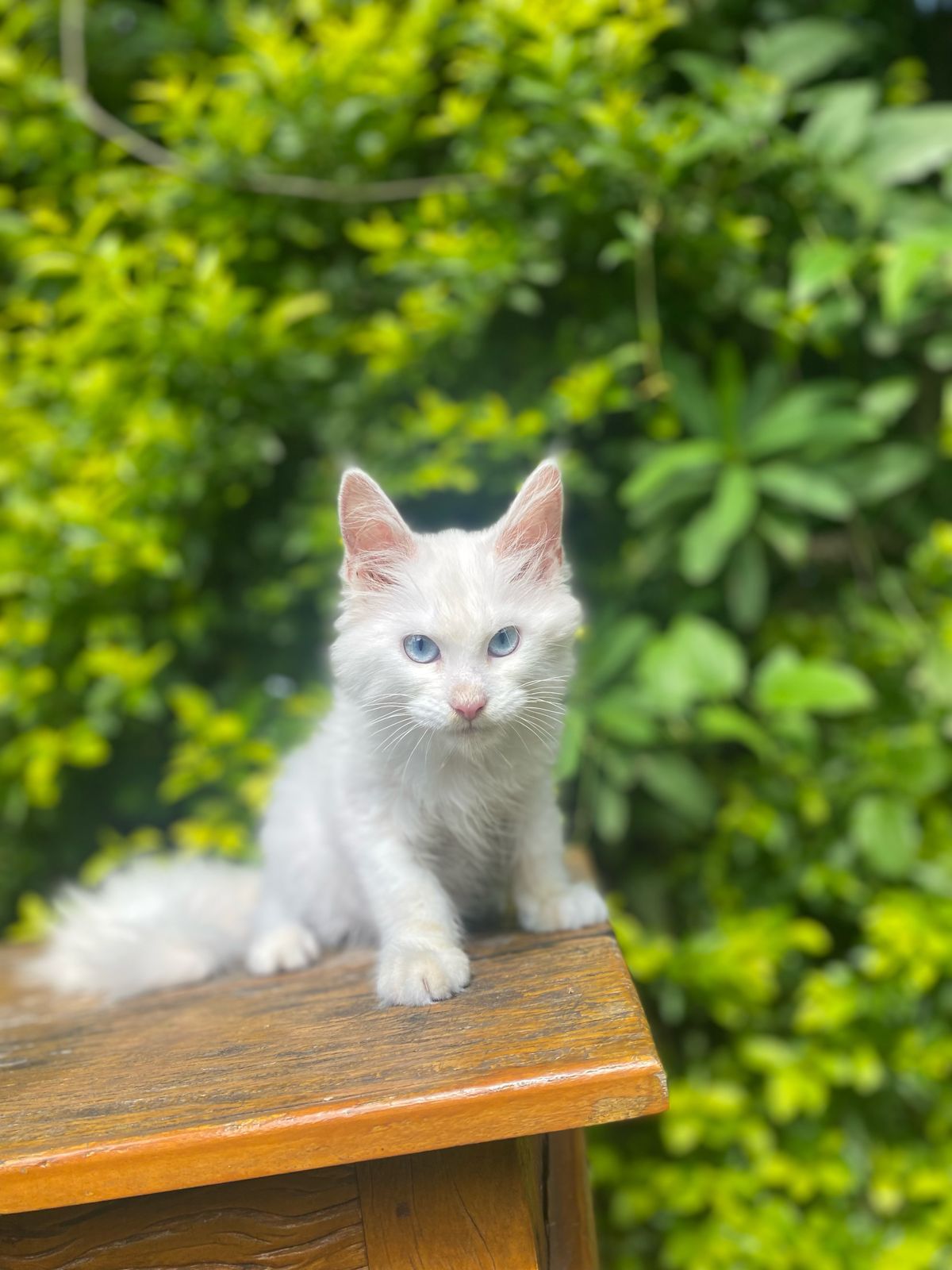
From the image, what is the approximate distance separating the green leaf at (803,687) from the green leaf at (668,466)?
389 millimetres

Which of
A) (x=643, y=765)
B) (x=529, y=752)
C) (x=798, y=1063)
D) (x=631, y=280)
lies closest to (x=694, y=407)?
(x=631, y=280)

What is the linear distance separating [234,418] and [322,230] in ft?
1.55

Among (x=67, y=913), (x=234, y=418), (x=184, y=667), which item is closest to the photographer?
(x=67, y=913)

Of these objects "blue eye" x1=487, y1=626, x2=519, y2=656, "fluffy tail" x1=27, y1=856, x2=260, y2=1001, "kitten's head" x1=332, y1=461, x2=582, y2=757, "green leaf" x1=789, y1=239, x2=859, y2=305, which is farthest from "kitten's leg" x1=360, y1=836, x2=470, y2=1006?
"green leaf" x1=789, y1=239, x2=859, y2=305

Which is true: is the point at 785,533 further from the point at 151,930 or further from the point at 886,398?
the point at 151,930

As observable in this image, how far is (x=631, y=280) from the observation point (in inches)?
82.5

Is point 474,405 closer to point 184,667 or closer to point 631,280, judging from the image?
point 631,280

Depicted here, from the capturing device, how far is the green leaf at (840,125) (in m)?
1.94

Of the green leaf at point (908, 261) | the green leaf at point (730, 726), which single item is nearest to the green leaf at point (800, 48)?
the green leaf at point (908, 261)

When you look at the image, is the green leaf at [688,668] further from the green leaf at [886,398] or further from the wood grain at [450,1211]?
the wood grain at [450,1211]

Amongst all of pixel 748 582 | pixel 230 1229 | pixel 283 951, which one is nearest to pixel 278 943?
pixel 283 951

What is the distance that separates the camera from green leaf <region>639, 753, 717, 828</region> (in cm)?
200

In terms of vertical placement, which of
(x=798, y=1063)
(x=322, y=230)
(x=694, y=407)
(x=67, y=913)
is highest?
(x=322, y=230)

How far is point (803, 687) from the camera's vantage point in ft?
6.25
